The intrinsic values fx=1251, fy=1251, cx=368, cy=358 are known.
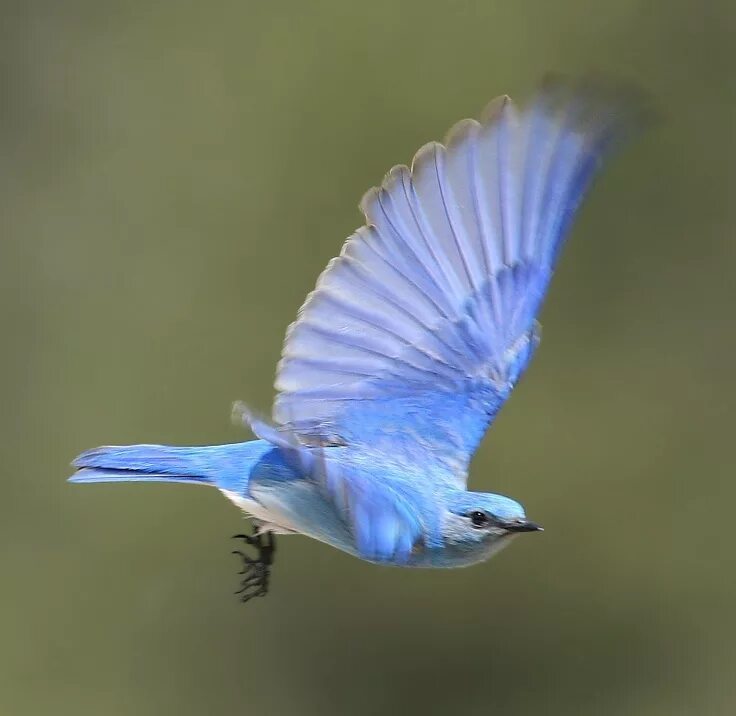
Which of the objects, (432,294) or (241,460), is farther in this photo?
(432,294)

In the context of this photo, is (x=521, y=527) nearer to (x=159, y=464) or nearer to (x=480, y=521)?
(x=480, y=521)

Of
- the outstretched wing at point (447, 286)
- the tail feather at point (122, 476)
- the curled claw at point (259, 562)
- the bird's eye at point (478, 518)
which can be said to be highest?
the outstretched wing at point (447, 286)

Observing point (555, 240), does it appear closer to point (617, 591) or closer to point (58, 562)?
point (617, 591)

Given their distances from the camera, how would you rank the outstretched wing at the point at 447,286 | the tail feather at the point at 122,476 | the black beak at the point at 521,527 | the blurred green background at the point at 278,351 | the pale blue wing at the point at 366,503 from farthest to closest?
the blurred green background at the point at 278,351
the outstretched wing at the point at 447,286
the tail feather at the point at 122,476
the black beak at the point at 521,527
the pale blue wing at the point at 366,503

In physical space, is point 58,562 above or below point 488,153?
below

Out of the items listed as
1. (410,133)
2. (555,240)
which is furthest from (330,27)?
(555,240)

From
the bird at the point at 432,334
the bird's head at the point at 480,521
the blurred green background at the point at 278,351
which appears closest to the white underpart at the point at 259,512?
the bird at the point at 432,334

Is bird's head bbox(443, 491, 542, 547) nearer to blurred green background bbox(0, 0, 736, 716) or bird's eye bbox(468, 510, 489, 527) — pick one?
bird's eye bbox(468, 510, 489, 527)

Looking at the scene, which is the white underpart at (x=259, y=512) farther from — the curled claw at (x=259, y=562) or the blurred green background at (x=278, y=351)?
the blurred green background at (x=278, y=351)
